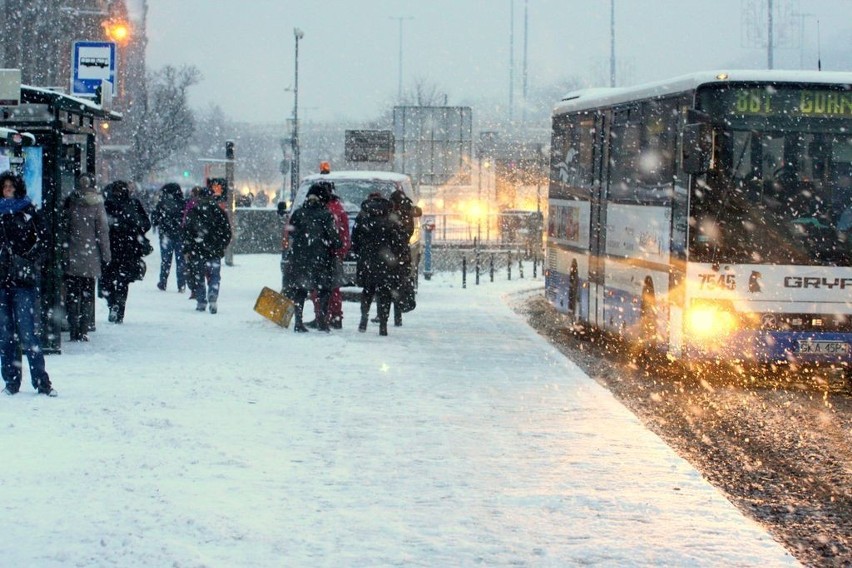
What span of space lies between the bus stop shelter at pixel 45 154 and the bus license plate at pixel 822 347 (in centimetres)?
746

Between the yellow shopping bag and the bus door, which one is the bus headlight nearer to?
the bus door

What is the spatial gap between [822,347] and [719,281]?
123cm

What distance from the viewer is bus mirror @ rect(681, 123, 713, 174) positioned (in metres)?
14.2

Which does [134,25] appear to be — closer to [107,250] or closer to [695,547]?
[107,250]

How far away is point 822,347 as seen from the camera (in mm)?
14578

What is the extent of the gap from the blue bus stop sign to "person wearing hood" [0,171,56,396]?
6.77 metres

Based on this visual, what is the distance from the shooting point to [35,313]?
11.4 metres

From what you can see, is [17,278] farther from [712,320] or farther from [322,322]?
[322,322]

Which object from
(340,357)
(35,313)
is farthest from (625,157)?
(35,313)

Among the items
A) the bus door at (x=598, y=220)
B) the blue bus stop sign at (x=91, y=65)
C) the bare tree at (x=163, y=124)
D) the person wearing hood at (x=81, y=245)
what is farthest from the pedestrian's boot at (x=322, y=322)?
the bare tree at (x=163, y=124)

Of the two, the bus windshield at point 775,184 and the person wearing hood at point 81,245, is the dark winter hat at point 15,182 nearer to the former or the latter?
the person wearing hood at point 81,245

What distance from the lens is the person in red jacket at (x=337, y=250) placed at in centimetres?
1833

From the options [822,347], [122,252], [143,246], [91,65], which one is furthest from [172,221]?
[822,347]

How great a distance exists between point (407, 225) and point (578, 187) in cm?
261
